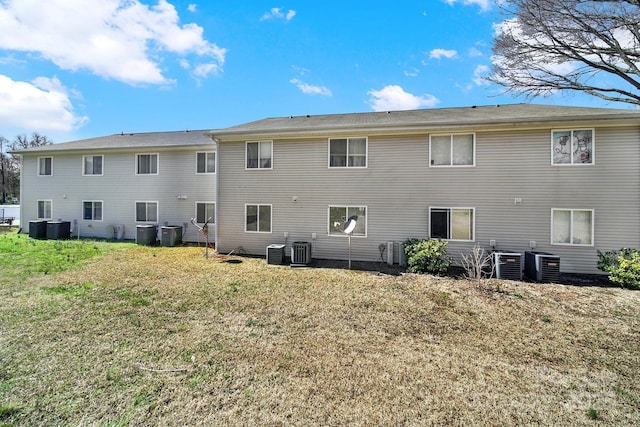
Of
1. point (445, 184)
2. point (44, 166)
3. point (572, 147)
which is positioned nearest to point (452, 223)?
point (445, 184)

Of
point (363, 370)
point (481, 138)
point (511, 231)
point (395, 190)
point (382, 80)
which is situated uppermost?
point (382, 80)

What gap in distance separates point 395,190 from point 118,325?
8.00 metres

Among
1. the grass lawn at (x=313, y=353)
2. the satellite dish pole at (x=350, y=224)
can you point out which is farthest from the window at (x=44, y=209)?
the satellite dish pole at (x=350, y=224)

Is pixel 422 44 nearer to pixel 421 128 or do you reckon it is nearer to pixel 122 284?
pixel 421 128

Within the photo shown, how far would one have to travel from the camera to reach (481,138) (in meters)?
8.48

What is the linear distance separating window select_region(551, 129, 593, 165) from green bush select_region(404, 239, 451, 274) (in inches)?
171

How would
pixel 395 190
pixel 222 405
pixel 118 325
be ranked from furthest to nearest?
pixel 395 190
pixel 118 325
pixel 222 405

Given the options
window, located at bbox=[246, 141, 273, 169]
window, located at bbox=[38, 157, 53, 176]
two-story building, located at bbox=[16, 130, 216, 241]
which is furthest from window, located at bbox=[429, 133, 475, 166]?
window, located at bbox=[38, 157, 53, 176]

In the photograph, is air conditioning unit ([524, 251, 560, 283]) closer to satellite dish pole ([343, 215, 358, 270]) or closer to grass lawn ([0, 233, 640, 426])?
grass lawn ([0, 233, 640, 426])

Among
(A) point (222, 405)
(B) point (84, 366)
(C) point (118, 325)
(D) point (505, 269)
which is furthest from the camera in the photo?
(D) point (505, 269)

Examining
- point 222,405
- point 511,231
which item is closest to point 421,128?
point 511,231

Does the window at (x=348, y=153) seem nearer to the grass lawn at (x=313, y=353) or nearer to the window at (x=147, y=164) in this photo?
the grass lawn at (x=313, y=353)

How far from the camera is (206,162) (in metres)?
12.6

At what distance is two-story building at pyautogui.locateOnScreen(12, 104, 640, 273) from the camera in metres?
7.77
